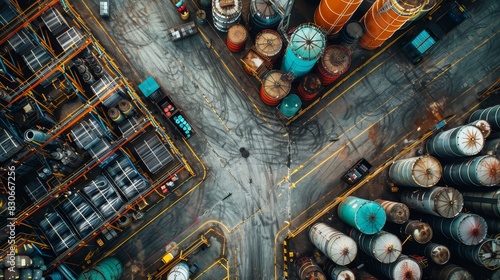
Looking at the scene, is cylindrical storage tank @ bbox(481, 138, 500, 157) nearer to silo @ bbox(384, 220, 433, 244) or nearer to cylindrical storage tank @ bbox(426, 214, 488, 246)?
cylindrical storage tank @ bbox(426, 214, 488, 246)

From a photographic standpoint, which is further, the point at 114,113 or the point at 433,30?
the point at 433,30

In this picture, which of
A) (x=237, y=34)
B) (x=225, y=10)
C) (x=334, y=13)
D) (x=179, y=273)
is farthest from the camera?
(x=237, y=34)

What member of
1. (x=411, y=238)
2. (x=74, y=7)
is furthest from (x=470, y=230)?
(x=74, y=7)

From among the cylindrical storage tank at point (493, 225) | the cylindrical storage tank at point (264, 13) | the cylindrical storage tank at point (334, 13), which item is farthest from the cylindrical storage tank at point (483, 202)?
the cylindrical storage tank at point (264, 13)

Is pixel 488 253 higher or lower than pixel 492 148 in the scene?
lower

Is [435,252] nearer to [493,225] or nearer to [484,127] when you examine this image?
[493,225]

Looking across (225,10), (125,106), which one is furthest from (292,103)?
(125,106)
